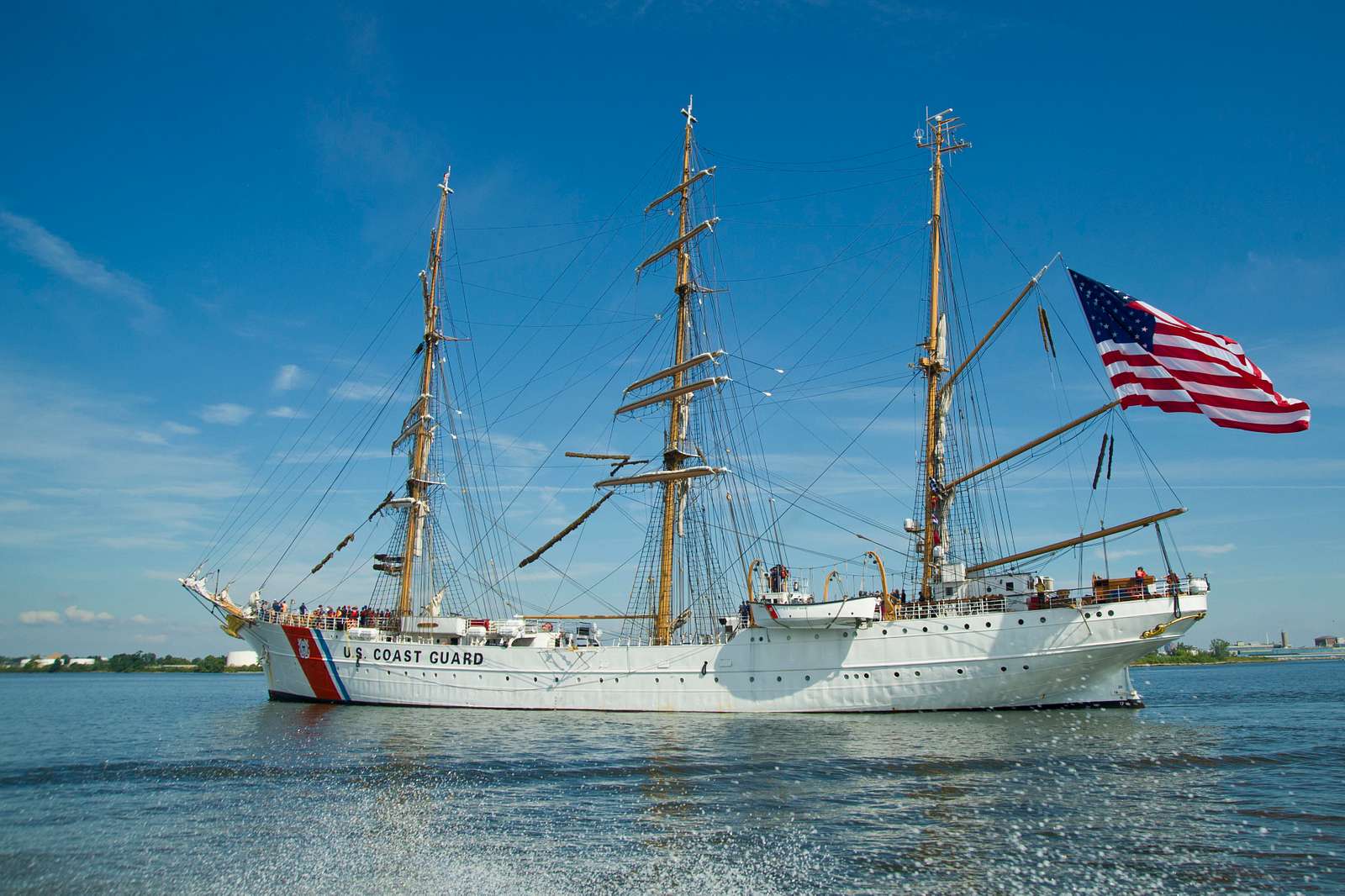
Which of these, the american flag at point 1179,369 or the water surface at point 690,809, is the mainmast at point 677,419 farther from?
the american flag at point 1179,369

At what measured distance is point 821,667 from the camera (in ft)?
122

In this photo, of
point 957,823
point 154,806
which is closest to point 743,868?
point 957,823

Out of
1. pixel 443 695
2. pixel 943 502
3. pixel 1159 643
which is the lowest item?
pixel 443 695

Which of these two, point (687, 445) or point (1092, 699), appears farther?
point (687, 445)

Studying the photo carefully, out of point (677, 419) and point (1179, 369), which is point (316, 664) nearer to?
point (677, 419)

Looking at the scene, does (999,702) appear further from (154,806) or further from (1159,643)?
(154,806)

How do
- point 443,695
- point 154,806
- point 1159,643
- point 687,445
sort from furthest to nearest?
point 687,445 < point 443,695 < point 1159,643 < point 154,806

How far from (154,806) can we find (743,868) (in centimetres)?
1383

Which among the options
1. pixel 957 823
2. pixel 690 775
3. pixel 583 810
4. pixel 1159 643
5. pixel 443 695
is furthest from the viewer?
pixel 443 695

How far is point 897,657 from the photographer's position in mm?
36344

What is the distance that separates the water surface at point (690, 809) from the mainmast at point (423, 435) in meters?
17.5

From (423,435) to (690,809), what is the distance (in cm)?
3817

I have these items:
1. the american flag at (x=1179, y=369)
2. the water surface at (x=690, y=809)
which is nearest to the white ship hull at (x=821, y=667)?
the water surface at (x=690, y=809)

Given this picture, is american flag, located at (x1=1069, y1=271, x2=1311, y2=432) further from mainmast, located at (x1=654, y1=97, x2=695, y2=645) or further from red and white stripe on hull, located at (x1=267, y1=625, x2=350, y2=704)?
red and white stripe on hull, located at (x1=267, y1=625, x2=350, y2=704)
